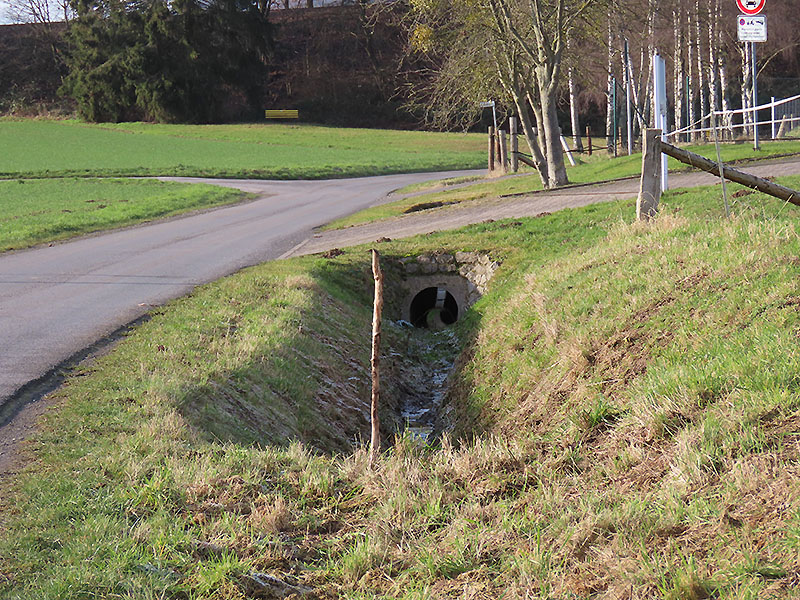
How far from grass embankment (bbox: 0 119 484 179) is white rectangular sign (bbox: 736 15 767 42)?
26.6m

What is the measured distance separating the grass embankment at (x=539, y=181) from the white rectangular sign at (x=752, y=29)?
3.59 meters

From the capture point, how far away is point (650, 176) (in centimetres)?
1152

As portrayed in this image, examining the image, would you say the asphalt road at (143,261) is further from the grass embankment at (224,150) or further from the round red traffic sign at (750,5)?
the grass embankment at (224,150)

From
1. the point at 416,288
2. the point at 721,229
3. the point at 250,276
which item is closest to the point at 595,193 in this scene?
the point at 416,288

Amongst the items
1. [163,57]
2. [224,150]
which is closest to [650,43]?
[224,150]

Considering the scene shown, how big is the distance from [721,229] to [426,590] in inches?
248

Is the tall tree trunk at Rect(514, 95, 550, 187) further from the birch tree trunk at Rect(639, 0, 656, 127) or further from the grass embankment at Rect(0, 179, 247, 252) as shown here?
the grass embankment at Rect(0, 179, 247, 252)

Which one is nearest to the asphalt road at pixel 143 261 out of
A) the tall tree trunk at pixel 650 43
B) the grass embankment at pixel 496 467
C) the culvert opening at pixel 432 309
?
the grass embankment at pixel 496 467

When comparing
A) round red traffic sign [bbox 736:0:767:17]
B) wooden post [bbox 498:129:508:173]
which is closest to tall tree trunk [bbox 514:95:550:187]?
wooden post [bbox 498:129:508:173]

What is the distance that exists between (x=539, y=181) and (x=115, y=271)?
573 inches

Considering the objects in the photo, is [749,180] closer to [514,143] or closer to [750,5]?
[750,5]

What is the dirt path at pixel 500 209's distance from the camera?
59.2ft

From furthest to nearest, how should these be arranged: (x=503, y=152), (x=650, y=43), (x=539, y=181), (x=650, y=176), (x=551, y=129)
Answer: (x=650, y=43)
(x=503, y=152)
(x=539, y=181)
(x=551, y=129)
(x=650, y=176)

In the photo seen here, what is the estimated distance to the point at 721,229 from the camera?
30.9 ft
